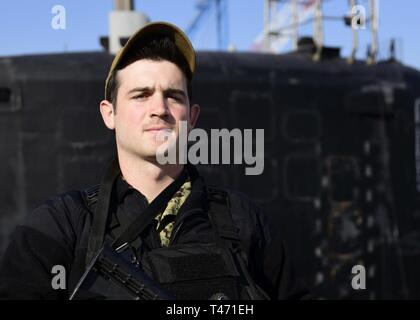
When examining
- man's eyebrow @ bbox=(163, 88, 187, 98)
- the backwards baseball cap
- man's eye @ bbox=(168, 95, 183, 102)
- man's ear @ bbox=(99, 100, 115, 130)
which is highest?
the backwards baseball cap

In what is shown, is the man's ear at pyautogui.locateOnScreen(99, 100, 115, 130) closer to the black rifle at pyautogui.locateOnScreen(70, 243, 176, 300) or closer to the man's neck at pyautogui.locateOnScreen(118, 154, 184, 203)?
the man's neck at pyautogui.locateOnScreen(118, 154, 184, 203)

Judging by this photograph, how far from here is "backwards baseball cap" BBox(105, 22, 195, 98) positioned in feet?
9.02

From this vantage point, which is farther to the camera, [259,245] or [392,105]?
[392,105]

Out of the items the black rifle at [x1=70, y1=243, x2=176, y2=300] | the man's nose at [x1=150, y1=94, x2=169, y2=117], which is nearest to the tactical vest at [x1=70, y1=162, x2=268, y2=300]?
Answer: the black rifle at [x1=70, y1=243, x2=176, y2=300]

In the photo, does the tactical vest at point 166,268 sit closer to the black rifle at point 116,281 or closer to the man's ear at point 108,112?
the black rifle at point 116,281

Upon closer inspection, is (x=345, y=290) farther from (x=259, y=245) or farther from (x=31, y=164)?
(x=259, y=245)

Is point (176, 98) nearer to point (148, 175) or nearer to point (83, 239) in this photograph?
point (148, 175)

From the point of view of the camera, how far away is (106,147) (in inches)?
269

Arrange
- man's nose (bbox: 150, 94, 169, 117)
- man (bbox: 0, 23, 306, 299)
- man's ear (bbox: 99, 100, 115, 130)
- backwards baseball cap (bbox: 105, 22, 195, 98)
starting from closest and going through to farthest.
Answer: man (bbox: 0, 23, 306, 299) → man's nose (bbox: 150, 94, 169, 117) → backwards baseball cap (bbox: 105, 22, 195, 98) → man's ear (bbox: 99, 100, 115, 130)

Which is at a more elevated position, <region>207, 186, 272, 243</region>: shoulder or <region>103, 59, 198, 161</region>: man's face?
<region>103, 59, 198, 161</region>: man's face

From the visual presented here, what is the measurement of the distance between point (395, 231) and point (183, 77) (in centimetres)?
581

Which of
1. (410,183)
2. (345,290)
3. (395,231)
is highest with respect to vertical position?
(410,183)

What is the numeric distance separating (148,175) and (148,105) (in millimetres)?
316
